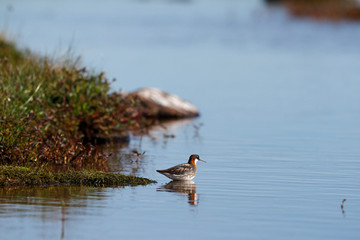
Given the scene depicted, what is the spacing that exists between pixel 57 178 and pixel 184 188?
199cm

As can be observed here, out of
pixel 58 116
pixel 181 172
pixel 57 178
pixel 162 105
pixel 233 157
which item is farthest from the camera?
pixel 162 105

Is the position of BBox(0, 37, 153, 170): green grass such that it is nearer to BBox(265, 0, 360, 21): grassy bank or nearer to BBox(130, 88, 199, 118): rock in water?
BBox(130, 88, 199, 118): rock in water

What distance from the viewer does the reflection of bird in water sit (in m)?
12.5

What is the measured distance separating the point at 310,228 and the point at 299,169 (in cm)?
496

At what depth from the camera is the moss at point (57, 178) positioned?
12.9m

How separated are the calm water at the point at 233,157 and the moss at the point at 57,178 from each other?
0.37 metres

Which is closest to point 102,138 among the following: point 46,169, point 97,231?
point 46,169

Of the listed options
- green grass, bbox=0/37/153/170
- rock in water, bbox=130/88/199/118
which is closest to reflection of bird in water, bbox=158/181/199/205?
green grass, bbox=0/37/153/170

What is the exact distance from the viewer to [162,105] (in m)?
24.1

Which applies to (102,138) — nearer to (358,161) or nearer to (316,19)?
(358,161)

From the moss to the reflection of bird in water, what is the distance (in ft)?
1.42

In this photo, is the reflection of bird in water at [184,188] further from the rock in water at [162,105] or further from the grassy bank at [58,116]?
the rock in water at [162,105]

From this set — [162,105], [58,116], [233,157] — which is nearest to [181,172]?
[233,157]

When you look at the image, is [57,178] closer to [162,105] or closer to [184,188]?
[184,188]
